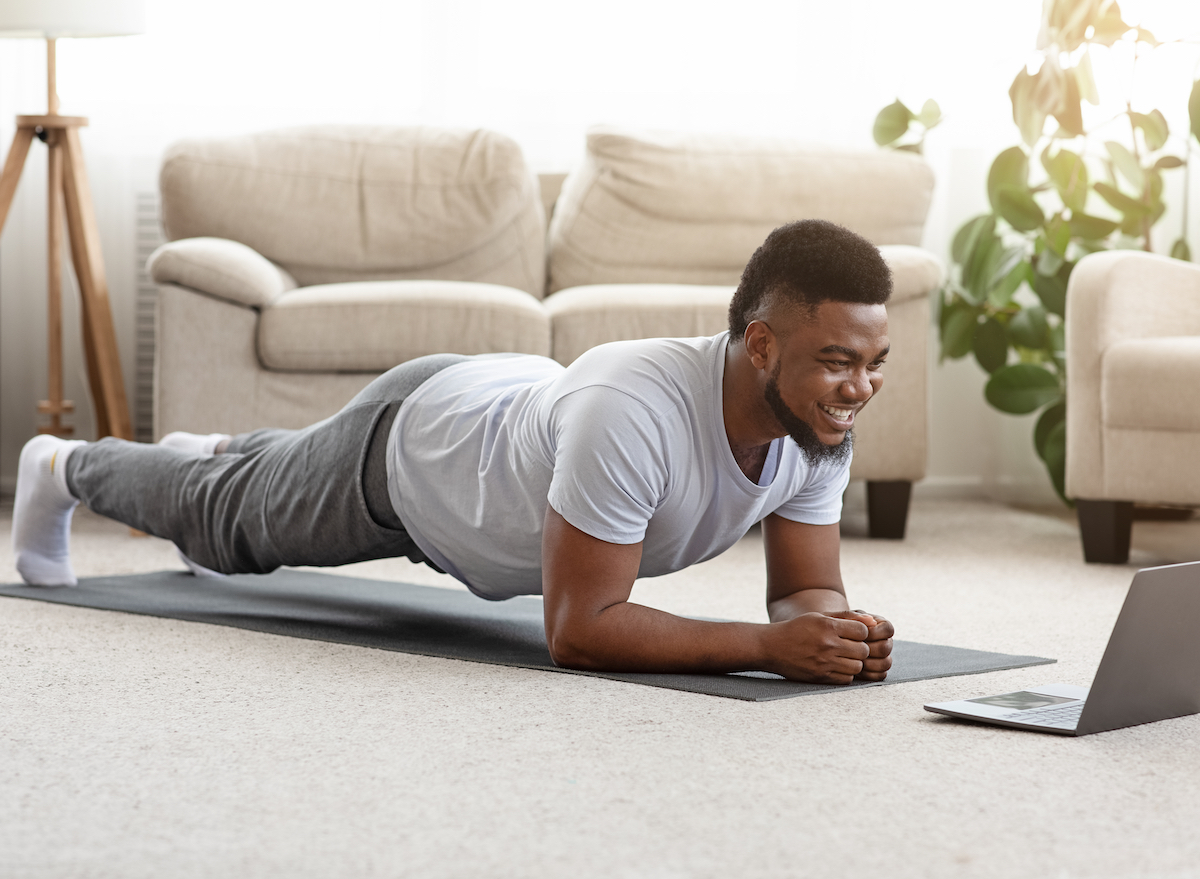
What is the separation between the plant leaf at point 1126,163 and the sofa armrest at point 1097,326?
0.77m

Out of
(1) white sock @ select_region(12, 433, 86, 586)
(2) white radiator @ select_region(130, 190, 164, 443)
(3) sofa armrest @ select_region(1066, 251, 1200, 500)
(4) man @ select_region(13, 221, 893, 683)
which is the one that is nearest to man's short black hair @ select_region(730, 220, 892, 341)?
(4) man @ select_region(13, 221, 893, 683)

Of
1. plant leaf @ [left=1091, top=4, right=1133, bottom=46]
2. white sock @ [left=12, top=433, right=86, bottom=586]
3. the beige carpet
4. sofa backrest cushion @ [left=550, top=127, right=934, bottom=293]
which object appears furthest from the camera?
sofa backrest cushion @ [left=550, top=127, right=934, bottom=293]

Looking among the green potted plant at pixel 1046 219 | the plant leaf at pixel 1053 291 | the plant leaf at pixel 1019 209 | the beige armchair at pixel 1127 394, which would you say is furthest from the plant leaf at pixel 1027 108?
the beige armchair at pixel 1127 394

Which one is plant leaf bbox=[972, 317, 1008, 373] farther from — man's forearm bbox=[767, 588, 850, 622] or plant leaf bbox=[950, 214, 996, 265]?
man's forearm bbox=[767, 588, 850, 622]

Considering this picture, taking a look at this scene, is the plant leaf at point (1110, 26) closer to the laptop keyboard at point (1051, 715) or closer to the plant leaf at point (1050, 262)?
the plant leaf at point (1050, 262)

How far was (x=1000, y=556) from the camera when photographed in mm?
2838

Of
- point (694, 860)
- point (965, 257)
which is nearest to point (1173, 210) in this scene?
point (965, 257)

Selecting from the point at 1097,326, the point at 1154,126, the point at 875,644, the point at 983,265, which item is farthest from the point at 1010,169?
the point at 875,644

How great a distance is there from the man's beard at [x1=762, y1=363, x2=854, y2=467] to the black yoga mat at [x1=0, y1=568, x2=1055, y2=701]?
25cm

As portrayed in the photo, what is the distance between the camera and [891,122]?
3641mm

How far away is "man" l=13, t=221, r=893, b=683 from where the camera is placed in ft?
4.76

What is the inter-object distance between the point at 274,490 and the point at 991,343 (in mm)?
2254

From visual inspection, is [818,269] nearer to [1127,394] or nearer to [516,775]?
[516,775]

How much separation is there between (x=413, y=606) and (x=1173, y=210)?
111 inches
